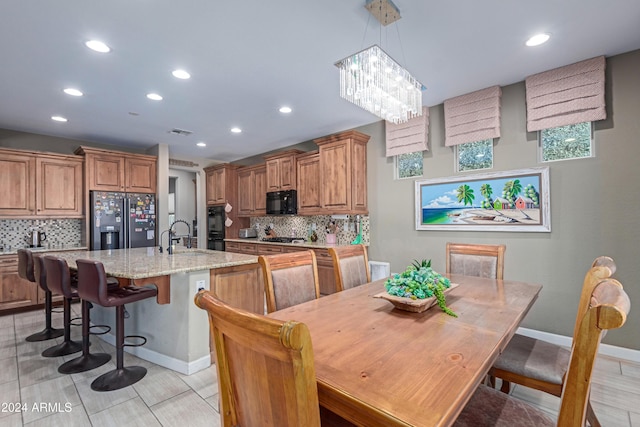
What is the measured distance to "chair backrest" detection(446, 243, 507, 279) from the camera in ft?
8.39

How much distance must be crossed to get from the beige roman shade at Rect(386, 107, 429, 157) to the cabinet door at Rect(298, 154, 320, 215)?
1275 mm

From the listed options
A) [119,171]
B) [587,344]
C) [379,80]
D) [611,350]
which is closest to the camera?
[587,344]

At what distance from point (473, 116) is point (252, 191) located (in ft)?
14.1

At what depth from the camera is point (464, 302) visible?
5.84ft

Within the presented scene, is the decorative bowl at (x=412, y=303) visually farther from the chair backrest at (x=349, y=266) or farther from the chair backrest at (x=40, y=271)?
the chair backrest at (x=40, y=271)

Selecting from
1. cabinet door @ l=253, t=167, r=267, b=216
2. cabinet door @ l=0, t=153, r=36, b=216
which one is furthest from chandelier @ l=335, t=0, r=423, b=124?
cabinet door @ l=0, t=153, r=36, b=216

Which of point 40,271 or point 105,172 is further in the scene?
point 105,172

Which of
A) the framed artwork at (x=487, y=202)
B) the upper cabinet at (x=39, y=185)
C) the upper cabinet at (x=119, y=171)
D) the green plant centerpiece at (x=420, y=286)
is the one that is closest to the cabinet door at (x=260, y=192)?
the upper cabinet at (x=119, y=171)

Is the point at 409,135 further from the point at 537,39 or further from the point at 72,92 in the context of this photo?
the point at 72,92

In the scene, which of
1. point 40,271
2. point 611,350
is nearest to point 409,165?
point 611,350

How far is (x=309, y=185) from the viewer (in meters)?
5.12

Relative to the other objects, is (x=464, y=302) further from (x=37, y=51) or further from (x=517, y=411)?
(x=37, y=51)

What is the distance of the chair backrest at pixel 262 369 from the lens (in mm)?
720

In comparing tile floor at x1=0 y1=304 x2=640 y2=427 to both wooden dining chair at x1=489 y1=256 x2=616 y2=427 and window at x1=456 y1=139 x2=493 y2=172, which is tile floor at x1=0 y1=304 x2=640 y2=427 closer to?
wooden dining chair at x1=489 y1=256 x2=616 y2=427
